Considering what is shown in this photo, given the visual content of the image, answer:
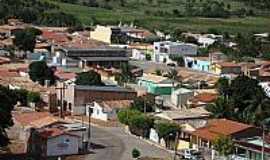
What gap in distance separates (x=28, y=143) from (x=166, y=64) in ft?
67.1

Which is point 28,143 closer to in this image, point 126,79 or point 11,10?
point 126,79

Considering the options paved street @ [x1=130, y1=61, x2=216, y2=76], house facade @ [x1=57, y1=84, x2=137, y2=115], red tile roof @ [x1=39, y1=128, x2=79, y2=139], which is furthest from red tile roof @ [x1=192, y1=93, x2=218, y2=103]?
paved street @ [x1=130, y1=61, x2=216, y2=76]

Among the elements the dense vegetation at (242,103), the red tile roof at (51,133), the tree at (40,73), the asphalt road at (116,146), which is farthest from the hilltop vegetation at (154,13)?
the red tile roof at (51,133)

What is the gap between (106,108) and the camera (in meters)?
24.1

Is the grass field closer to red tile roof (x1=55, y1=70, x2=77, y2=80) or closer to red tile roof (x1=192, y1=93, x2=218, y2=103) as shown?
red tile roof (x1=55, y1=70, x2=77, y2=80)

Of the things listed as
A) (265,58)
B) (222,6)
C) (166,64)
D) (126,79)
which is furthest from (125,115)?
(222,6)

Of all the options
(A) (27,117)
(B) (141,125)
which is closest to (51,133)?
(A) (27,117)

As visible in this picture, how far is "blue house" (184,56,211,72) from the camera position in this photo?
3803 cm

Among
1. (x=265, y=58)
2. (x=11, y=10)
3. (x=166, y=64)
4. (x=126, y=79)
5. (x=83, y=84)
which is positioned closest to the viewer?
(x=83, y=84)

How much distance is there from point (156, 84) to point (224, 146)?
11190 millimetres

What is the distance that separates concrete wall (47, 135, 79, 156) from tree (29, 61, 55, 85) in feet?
32.9

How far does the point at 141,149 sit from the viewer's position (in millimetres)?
19953

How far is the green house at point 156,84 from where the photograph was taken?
95.1ft

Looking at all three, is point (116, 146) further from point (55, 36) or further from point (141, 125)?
point (55, 36)
